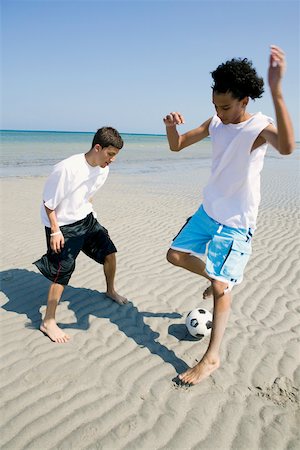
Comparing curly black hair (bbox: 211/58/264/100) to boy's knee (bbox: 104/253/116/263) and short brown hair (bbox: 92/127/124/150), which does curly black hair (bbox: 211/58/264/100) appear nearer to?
short brown hair (bbox: 92/127/124/150)

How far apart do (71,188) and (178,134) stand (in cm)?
110

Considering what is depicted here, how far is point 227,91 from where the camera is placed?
2.78 m

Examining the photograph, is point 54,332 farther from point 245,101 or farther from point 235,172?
point 245,101

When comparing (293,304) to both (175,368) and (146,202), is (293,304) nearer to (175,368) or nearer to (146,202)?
(175,368)

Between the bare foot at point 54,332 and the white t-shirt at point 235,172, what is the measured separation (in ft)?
5.92

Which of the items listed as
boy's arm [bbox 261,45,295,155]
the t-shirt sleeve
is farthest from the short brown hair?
boy's arm [bbox 261,45,295,155]

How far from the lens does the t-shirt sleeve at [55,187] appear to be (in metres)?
3.50

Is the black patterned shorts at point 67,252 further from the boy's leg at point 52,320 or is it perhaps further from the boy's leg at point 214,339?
the boy's leg at point 214,339

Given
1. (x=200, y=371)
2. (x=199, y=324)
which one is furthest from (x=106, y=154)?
(x=200, y=371)

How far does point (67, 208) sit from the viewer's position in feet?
12.2

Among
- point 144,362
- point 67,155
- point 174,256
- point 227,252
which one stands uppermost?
point 227,252

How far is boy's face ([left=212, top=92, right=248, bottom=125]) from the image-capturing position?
9.22 ft

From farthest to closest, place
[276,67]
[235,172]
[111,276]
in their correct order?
[111,276] < [235,172] < [276,67]

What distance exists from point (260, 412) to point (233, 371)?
1.57ft
